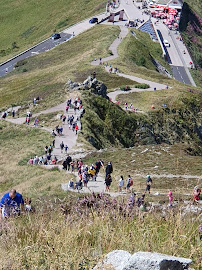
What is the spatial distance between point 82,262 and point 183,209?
8.81 feet

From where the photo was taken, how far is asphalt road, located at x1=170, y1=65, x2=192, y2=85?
132m

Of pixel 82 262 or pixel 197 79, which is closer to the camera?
pixel 82 262

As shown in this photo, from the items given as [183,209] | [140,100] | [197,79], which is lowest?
[197,79]

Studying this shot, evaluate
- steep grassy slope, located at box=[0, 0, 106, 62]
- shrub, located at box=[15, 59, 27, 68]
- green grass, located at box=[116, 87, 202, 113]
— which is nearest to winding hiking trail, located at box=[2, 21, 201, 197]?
green grass, located at box=[116, 87, 202, 113]

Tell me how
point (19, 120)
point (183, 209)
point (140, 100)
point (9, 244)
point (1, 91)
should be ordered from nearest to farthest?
point (9, 244)
point (183, 209)
point (19, 120)
point (140, 100)
point (1, 91)

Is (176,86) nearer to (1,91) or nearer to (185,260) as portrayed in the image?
(1,91)

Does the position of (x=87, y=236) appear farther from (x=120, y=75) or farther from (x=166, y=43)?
(x=166, y=43)

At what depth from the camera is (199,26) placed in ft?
617

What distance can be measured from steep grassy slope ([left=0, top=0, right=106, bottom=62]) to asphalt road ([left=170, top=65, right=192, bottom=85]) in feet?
124

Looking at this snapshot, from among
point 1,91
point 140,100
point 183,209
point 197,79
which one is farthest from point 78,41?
point 183,209

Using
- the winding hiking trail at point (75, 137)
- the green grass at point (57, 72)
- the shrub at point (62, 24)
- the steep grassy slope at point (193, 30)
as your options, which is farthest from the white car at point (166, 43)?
the winding hiking trail at point (75, 137)

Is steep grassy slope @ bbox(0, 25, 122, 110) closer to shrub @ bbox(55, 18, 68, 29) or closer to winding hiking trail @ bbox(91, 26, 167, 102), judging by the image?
winding hiking trail @ bbox(91, 26, 167, 102)

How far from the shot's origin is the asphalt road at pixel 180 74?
132 m

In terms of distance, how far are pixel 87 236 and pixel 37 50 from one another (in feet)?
430
